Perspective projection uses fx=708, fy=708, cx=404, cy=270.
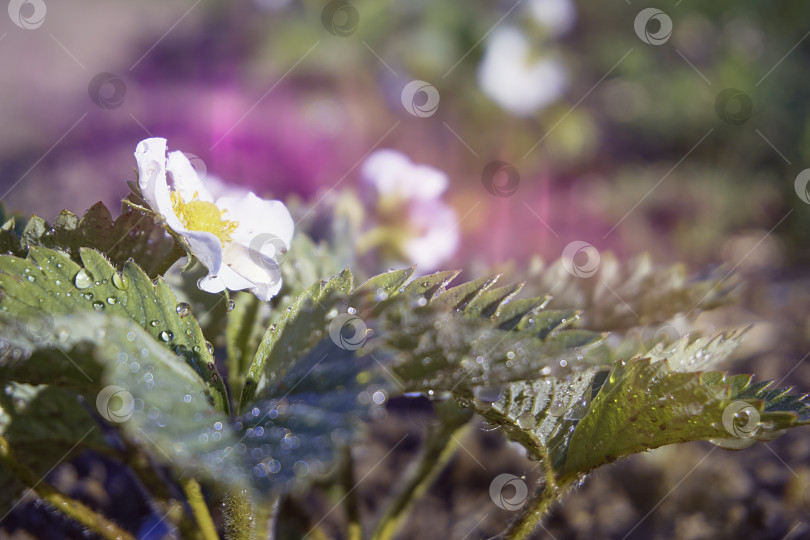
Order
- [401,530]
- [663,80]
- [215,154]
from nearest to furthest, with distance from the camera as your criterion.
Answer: [401,530], [215,154], [663,80]

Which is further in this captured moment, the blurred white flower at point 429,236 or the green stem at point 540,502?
the blurred white flower at point 429,236

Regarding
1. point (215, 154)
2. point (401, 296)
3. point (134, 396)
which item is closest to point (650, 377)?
point (401, 296)

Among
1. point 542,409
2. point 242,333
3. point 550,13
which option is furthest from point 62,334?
point 550,13

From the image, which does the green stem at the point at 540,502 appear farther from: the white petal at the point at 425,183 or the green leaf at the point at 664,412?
the white petal at the point at 425,183

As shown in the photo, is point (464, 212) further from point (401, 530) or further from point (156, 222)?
point (156, 222)

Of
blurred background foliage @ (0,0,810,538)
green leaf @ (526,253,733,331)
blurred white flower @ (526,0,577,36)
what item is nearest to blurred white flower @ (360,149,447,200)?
green leaf @ (526,253,733,331)

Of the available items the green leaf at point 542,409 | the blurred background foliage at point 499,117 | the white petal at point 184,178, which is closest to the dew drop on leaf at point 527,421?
the green leaf at point 542,409

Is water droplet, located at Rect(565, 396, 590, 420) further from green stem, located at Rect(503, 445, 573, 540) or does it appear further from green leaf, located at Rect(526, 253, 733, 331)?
green leaf, located at Rect(526, 253, 733, 331)

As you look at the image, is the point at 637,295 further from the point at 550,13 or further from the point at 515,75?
the point at 550,13
